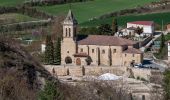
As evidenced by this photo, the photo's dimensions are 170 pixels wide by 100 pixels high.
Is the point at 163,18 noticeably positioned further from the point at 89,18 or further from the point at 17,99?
the point at 17,99

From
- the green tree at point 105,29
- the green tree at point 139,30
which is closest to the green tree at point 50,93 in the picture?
the green tree at point 105,29

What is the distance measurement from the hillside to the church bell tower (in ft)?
79.4

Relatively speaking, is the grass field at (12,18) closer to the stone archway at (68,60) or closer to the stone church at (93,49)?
the stone archway at (68,60)

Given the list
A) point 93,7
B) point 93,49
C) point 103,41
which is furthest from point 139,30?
point 93,7

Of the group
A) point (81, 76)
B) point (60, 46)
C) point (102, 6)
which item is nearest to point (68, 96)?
point (81, 76)

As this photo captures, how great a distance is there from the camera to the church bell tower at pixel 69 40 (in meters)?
49.1

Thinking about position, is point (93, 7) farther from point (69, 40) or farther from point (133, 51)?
point (133, 51)

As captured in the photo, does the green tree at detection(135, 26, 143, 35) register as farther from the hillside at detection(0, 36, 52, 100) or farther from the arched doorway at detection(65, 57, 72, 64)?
the hillside at detection(0, 36, 52, 100)

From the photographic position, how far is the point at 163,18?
75375 millimetres

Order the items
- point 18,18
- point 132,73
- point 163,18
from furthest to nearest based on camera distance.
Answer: point 18,18, point 163,18, point 132,73

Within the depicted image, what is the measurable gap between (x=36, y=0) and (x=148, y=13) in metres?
16.8

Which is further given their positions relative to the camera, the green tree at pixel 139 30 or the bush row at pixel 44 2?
the bush row at pixel 44 2

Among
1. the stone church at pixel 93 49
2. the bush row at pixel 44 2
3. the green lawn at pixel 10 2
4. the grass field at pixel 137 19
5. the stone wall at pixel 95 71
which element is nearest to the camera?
the stone wall at pixel 95 71

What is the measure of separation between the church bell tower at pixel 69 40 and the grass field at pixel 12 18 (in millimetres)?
28523
